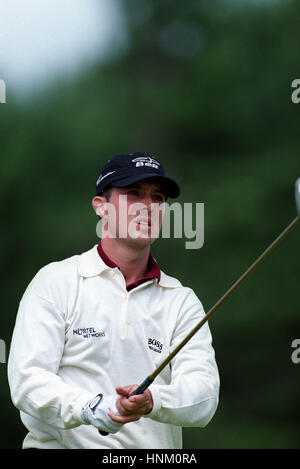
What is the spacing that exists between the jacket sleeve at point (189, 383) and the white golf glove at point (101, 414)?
122 millimetres

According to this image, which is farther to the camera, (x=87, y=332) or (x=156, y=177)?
(x=156, y=177)

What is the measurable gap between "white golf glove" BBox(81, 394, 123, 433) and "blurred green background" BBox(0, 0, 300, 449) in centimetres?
381

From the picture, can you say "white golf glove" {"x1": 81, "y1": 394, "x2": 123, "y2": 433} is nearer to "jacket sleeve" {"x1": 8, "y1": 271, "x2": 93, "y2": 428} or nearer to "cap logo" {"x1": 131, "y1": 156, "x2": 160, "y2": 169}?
"jacket sleeve" {"x1": 8, "y1": 271, "x2": 93, "y2": 428}

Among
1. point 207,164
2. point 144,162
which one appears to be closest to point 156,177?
point 144,162

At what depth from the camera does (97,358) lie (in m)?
2.61

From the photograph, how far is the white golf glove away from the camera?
7.98 ft

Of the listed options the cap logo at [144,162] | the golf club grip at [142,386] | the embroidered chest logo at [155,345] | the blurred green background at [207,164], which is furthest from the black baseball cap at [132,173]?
the blurred green background at [207,164]

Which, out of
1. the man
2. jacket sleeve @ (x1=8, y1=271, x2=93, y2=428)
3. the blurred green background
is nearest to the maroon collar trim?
the man

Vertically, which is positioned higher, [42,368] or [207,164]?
[207,164]

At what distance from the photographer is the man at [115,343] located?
8.23ft

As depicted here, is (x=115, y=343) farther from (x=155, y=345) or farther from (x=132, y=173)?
(x=132, y=173)

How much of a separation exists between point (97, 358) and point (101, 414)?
216 millimetres

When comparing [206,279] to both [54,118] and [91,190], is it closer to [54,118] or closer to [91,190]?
[91,190]
